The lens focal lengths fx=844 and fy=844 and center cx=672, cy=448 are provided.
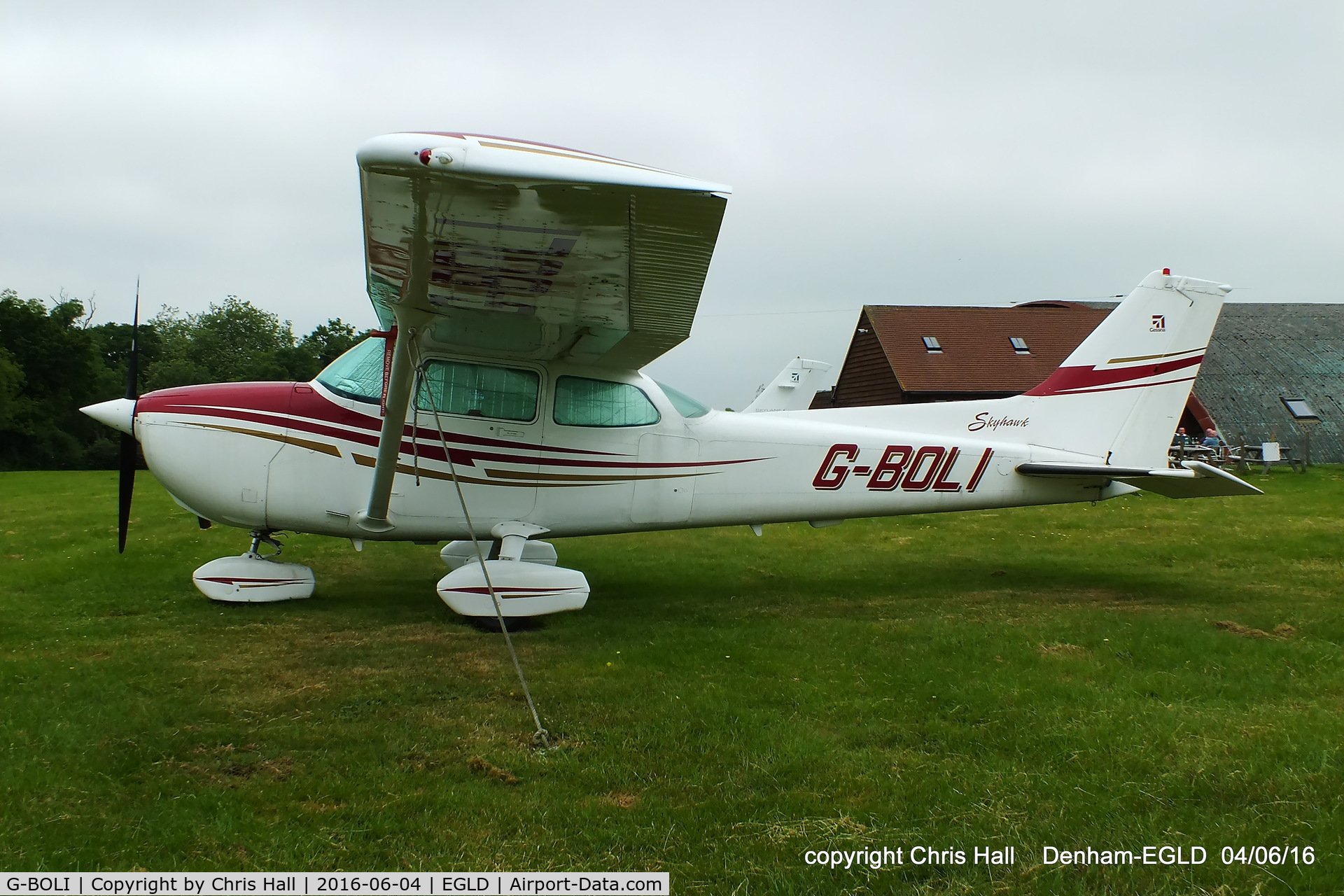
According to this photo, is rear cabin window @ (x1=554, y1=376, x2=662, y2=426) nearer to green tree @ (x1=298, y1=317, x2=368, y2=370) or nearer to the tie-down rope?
the tie-down rope

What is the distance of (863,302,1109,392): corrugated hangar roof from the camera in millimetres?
25250

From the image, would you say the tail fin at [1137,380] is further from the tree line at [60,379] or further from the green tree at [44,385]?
the green tree at [44,385]

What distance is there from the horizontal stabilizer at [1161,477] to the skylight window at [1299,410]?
25134 millimetres

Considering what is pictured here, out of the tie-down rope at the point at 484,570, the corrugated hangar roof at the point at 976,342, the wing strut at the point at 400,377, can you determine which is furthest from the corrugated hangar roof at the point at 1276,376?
the wing strut at the point at 400,377

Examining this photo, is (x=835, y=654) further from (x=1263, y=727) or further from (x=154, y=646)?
(x=154, y=646)

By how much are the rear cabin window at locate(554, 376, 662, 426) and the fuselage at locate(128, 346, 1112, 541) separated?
1 cm

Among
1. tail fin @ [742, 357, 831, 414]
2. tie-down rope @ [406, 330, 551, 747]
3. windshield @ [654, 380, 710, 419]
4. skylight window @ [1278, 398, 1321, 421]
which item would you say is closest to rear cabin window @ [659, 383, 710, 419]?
windshield @ [654, 380, 710, 419]

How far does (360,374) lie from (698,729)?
161 inches

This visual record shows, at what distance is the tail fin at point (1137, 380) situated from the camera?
762 centimetres

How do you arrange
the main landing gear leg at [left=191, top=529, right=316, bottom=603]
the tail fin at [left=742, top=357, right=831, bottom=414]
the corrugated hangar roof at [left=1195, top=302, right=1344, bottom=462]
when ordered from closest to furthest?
the main landing gear leg at [left=191, top=529, right=316, bottom=603] → the tail fin at [left=742, top=357, right=831, bottom=414] → the corrugated hangar roof at [left=1195, top=302, right=1344, bottom=462]

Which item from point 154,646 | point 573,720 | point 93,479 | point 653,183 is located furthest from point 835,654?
point 93,479

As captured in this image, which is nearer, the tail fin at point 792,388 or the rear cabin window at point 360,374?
the rear cabin window at point 360,374
